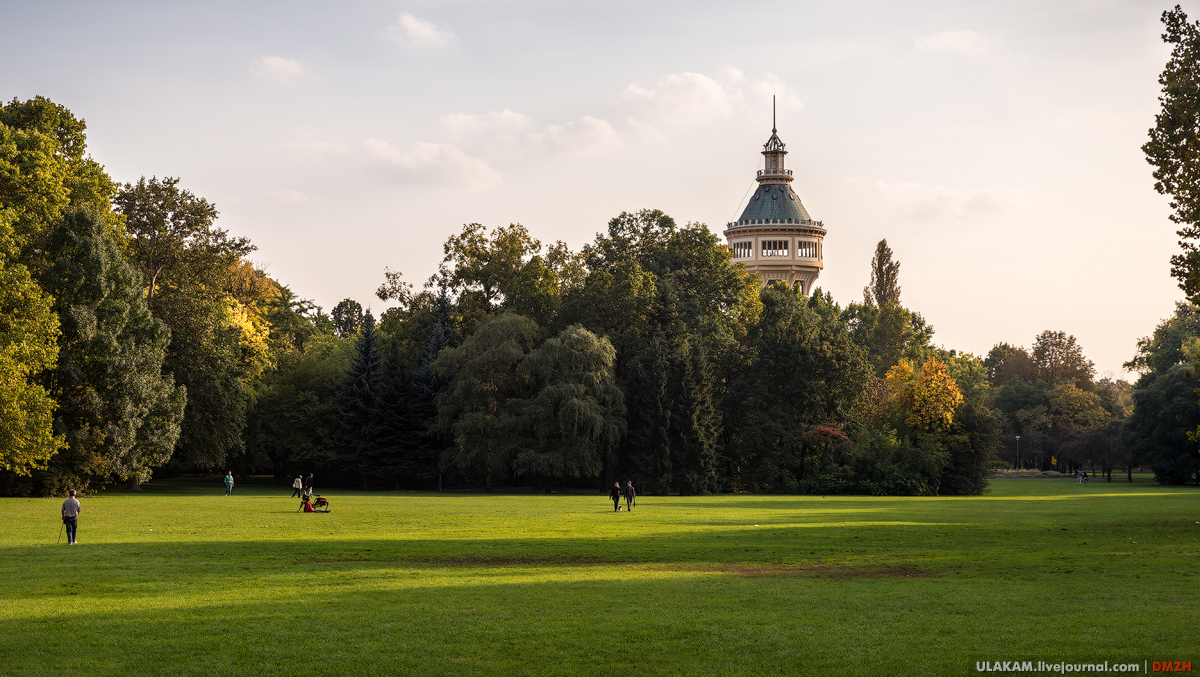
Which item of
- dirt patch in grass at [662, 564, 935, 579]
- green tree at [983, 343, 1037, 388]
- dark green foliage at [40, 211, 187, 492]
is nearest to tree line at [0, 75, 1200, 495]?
dark green foliage at [40, 211, 187, 492]

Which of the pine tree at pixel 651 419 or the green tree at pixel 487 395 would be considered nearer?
the green tree at pixel 487 395

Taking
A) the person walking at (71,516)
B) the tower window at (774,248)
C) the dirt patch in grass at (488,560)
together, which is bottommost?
the dirt patch in grass at (488,560)

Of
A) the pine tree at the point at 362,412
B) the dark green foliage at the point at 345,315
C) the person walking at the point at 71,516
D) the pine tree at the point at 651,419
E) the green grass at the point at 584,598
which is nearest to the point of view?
the green grass at the point at 584,598

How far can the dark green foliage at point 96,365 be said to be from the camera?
4831 centimetres

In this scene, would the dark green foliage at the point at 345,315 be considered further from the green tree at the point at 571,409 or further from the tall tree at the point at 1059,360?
the tall tree at the point at 1059,360

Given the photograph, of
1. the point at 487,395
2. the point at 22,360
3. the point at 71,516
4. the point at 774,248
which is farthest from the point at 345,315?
the point at 71,516

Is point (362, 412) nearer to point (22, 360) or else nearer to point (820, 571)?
point (22, 360)

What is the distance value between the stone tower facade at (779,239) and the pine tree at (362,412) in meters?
53.0

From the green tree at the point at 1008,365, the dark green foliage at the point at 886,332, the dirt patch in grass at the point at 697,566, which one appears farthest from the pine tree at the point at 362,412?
the green tree at the point at 1008,365

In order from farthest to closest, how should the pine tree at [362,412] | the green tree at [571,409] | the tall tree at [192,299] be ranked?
the pine tree at [362,412]
the green tree at [571,409]
the tall tree at [192,299]

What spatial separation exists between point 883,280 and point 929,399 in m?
62.6

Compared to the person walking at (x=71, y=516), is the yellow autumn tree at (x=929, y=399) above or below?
above

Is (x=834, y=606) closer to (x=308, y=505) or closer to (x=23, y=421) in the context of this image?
(x=308, y=505)

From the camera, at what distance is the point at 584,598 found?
17.2 m
